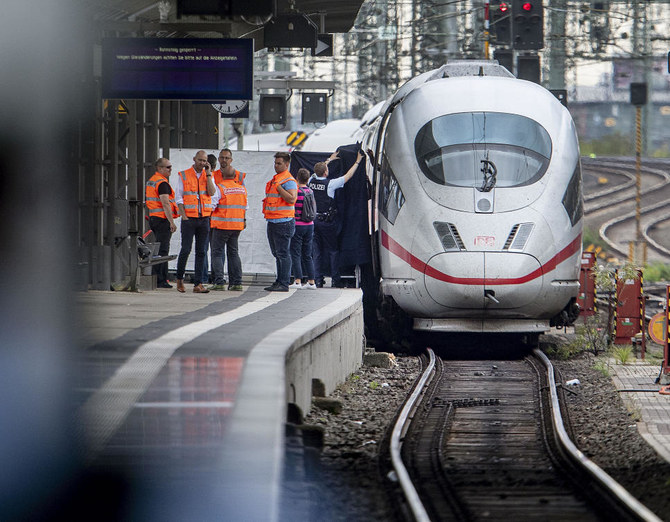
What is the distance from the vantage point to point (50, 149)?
615 inches

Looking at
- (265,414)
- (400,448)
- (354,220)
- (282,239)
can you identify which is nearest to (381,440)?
(400,448)

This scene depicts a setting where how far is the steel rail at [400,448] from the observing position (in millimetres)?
6969

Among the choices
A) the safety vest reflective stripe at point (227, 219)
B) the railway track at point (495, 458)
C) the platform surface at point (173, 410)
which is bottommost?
the railway track at point (495, 458)

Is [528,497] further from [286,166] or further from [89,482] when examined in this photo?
[286,166]

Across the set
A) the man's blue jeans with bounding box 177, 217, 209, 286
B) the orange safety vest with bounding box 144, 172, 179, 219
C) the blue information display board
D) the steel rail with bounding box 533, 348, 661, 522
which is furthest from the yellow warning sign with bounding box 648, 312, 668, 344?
the orange safety vest with bounding box 144, 172, 179, 219

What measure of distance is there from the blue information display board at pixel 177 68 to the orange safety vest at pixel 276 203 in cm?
118

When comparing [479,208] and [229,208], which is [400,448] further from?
[229,208]

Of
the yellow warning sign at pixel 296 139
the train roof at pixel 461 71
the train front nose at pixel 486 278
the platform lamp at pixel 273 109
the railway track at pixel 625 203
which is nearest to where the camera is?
the train front nose at pixel 486 278

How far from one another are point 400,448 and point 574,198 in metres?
6.50

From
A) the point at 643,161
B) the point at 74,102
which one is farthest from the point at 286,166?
the point at 643,161

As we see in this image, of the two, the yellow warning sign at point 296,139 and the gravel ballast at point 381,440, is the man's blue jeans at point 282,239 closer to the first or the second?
the gravel ballast at point 381,440

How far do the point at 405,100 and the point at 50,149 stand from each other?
14.8 feet

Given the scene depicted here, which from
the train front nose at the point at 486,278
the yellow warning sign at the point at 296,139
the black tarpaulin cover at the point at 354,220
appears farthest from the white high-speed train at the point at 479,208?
the yellow warning sign at the point at 296,139

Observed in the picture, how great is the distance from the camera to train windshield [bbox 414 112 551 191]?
14586mm
